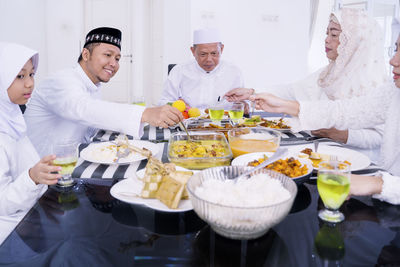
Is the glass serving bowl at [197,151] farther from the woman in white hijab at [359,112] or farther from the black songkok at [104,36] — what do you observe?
the black songkok at [104,36]

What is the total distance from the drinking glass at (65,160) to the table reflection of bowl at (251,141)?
0.65 meters

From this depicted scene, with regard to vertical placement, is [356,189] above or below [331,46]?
below

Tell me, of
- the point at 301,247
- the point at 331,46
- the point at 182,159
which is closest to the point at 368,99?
the point at 331,46

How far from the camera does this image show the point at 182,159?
121 cm

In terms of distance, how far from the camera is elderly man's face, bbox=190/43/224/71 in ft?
10.5

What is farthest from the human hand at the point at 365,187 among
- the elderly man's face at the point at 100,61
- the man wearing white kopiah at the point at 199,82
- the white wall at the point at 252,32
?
the white wall at the point at 252,32

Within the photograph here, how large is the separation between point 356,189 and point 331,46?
1650mm

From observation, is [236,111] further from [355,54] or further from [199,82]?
[199,82]

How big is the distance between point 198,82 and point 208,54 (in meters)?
0.43

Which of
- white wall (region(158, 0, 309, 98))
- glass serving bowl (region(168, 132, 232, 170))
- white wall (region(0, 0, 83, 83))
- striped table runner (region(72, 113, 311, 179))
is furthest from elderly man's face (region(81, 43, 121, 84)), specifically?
white wall (region(0, 0, 83, 83))

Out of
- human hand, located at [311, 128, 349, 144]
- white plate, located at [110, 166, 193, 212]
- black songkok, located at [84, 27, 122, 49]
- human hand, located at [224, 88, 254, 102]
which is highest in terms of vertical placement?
black songkok, located at [84, 27, 122, 49]

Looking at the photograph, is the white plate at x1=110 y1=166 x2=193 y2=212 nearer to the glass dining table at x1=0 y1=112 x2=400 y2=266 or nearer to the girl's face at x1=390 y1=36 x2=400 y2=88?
the glass dining table at x1=0 y1=112 x2=400 y2=266

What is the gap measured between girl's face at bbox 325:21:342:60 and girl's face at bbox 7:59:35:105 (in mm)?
1970

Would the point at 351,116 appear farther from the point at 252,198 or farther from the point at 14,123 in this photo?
the point at 14,123
